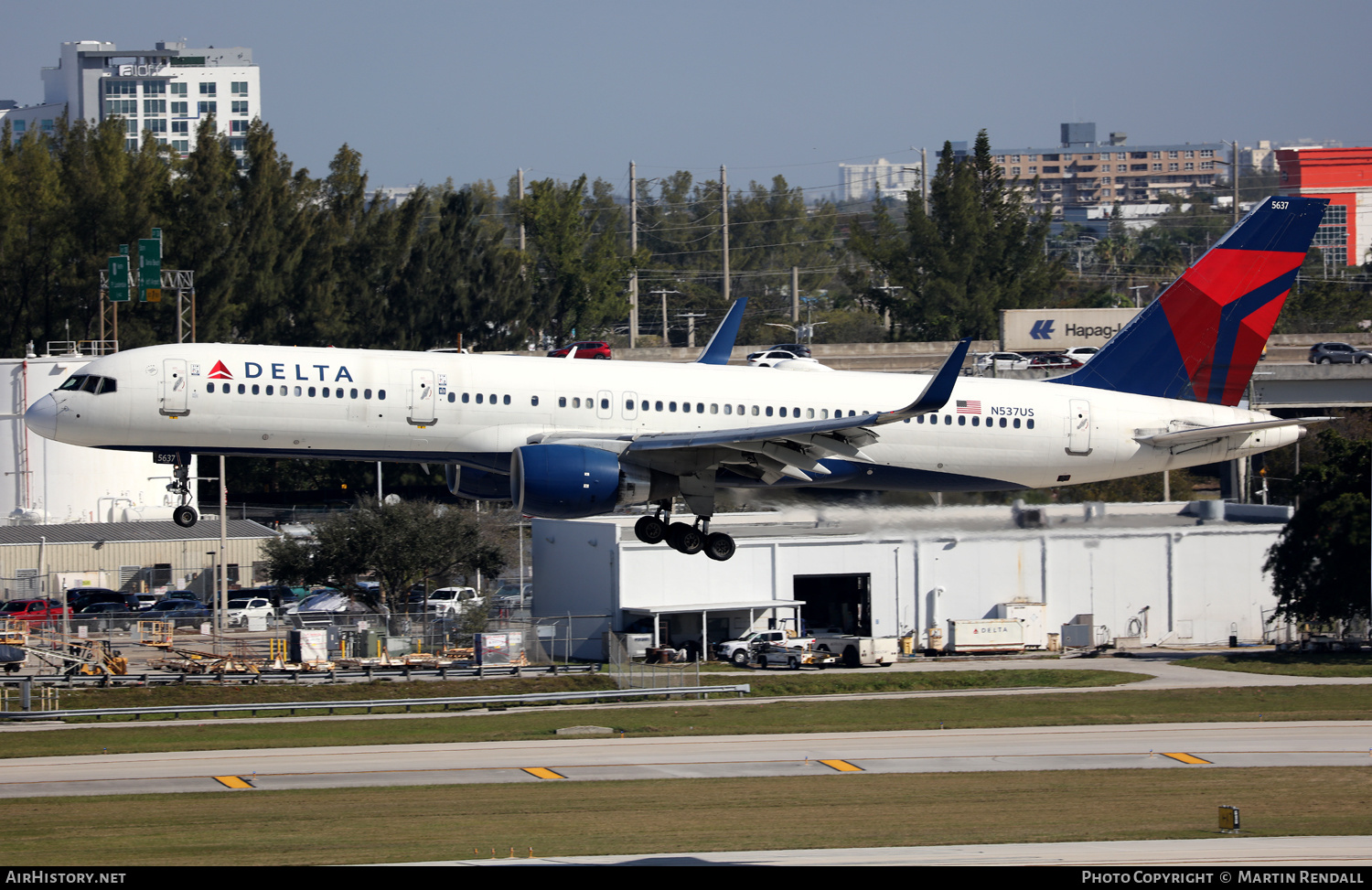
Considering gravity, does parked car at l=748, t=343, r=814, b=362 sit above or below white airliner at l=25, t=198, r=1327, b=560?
above

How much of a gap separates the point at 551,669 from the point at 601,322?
84.6m

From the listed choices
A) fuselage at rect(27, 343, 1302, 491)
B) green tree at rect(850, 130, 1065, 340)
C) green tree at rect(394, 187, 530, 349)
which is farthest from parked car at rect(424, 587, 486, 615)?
green tree at rect(850, 130, 1065, 340)

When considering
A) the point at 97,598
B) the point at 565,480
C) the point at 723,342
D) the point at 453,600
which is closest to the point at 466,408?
the point at 565,480

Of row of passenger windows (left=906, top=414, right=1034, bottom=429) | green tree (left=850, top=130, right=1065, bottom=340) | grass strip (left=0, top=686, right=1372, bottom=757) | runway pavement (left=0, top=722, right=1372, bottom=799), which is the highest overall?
green tree (left=850, top=130, right=1065, bottom=340)

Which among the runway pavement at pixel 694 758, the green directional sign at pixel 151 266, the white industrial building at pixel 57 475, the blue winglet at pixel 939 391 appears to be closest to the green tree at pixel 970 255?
the white industrial building at pixel 57 475

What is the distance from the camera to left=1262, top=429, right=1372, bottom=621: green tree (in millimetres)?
58750

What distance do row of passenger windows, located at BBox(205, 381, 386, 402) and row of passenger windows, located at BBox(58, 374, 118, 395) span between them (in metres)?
2.27

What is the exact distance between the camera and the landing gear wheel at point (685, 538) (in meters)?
34.1

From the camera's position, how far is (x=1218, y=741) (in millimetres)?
37969

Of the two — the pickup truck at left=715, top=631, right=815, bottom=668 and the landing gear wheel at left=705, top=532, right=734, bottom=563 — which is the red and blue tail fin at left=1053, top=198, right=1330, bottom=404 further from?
the pickup truck at left=715, top=631, right=815, bottom=668

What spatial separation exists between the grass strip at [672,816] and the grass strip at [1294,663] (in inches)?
801
